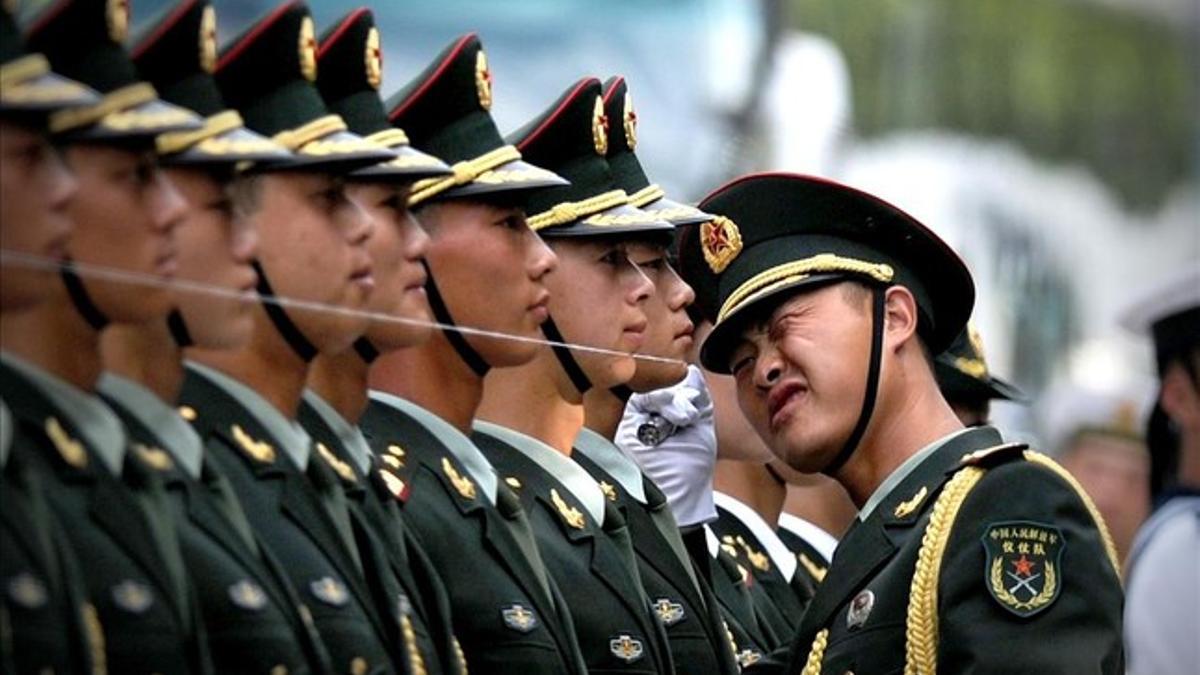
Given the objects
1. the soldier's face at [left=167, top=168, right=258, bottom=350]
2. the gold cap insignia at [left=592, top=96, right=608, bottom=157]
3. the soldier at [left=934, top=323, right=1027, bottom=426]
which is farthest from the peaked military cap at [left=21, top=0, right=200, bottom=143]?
the soldier at [left=934, top=323, right=1027, bottom=426]

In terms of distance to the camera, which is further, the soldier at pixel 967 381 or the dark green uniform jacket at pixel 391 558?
the soldier at pixel 967 381

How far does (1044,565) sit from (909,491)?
429 mm

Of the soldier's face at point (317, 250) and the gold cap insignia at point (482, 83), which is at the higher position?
the gold cap insignia at point (482, 83)

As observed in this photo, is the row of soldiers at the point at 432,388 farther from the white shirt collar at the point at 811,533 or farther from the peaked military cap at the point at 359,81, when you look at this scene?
the white shirt collar at the point at 811,533

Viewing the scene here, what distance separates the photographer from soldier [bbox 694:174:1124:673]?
675 centimetres

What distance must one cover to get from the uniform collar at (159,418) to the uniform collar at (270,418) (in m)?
0.19

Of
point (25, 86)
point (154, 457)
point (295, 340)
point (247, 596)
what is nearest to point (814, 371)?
point (295, 340)

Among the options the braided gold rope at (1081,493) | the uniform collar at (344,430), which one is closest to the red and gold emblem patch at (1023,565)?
the braided gold rope at (1081,493)

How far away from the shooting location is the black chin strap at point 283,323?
576cm

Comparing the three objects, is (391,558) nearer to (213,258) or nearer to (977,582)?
(213,258)

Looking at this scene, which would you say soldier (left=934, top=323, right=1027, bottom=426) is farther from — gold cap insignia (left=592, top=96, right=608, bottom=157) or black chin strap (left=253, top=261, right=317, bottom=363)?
black chin strap (left=253, top=261, right=317, bottom=363)

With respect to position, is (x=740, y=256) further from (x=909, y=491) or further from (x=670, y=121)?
(x=670, y=121)

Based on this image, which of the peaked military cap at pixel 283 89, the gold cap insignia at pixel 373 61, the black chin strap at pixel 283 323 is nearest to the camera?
the black chin strap at pixel 283 323

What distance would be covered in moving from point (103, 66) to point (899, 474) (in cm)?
237
